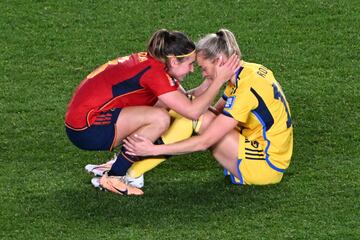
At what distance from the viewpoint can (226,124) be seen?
29.0 feet

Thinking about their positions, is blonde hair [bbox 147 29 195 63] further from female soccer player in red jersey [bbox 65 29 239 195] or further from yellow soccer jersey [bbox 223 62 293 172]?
yellow soccer jersey [bbox 223 62 293 172]

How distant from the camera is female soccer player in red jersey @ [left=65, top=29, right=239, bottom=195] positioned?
28.8 ft

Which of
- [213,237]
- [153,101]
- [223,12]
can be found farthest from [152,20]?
[213,237]

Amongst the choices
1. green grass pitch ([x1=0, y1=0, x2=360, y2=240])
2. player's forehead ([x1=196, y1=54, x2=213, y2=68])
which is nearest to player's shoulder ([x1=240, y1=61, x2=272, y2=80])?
player's forehead ([x1=196, y1=54, x2=213, y2=68])

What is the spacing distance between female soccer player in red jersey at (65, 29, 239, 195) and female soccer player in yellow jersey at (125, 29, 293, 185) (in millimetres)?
124

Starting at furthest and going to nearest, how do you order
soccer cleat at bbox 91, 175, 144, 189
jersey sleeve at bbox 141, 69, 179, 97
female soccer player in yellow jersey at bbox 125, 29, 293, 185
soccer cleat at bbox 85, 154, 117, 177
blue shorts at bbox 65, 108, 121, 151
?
1. soccer cleat at bbox 85, 154, 117, 177
2. soccer cleat at bbox 91, 175, 144, 189
3. blue shorts at bbox 65, 108, 121, 151
4. female soccer player in yellow jersey at bbox 125, 29, 293, 185
5. jersey sleeve at bbox 141, 69, 179, 97

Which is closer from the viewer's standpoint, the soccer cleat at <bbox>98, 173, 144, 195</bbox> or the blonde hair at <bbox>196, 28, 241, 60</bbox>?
the blonde hair at <bbox>196, 28, 241, 60</bbox>

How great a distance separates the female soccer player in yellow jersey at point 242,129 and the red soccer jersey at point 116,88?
32 centimetres

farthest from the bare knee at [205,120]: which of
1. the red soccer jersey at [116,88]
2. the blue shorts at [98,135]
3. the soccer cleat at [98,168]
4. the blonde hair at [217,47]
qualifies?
the soccer cleat at [98,168]

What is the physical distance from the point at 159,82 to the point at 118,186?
0.92m

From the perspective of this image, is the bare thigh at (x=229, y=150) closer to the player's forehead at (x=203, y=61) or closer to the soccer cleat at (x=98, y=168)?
the player's forehead at (x=203, y=61)

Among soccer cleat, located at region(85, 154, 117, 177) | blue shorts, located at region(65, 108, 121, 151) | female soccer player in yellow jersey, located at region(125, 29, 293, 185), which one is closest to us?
female soccer player in yellow jersey, located at region(125, 29, 293, 185)

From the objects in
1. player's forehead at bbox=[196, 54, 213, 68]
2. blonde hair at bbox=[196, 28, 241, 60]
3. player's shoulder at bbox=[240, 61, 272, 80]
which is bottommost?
player's shoulder at bbox=[240, 61, 272, 80]

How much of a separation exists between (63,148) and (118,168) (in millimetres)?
1036
